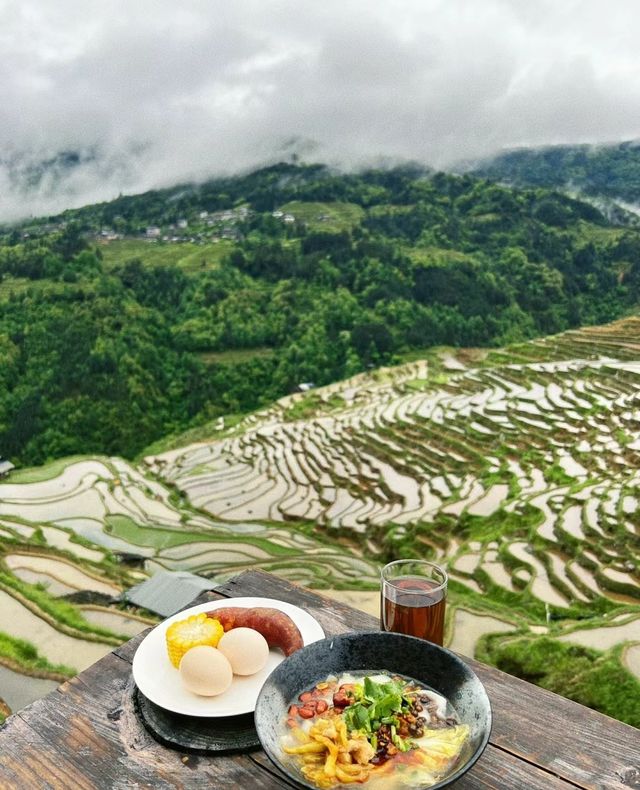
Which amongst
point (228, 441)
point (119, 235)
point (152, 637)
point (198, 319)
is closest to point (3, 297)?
point (198, 319)

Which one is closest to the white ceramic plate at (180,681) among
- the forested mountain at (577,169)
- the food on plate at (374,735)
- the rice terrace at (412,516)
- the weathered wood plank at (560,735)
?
the food on plate at (374,735)

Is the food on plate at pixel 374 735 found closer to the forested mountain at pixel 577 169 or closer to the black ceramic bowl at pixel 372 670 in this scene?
the black ceramic bowl at pixel 372 670

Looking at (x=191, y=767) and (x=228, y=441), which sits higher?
(x=191, y=767)

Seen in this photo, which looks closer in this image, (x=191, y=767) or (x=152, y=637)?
(x=191, y=767)

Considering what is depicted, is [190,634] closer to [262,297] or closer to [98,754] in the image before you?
[98,754]

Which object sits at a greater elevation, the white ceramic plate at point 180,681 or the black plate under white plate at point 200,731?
the white ceramic plate at point 180,681

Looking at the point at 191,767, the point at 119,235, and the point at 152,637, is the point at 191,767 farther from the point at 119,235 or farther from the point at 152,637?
the point at 119,235

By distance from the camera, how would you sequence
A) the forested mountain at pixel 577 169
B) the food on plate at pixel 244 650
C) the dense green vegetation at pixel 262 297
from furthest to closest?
the forested mountain at pixel 577 169 < the dense green vegetation at pixel 262 297 < the food on plate at pixel 244 650

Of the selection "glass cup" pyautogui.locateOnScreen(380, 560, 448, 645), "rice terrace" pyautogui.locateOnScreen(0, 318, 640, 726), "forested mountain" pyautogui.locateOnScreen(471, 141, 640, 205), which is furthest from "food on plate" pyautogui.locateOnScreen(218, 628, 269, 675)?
"forested mountain" pyautogui.locateOnScreen(471, 141, 640, 205)
